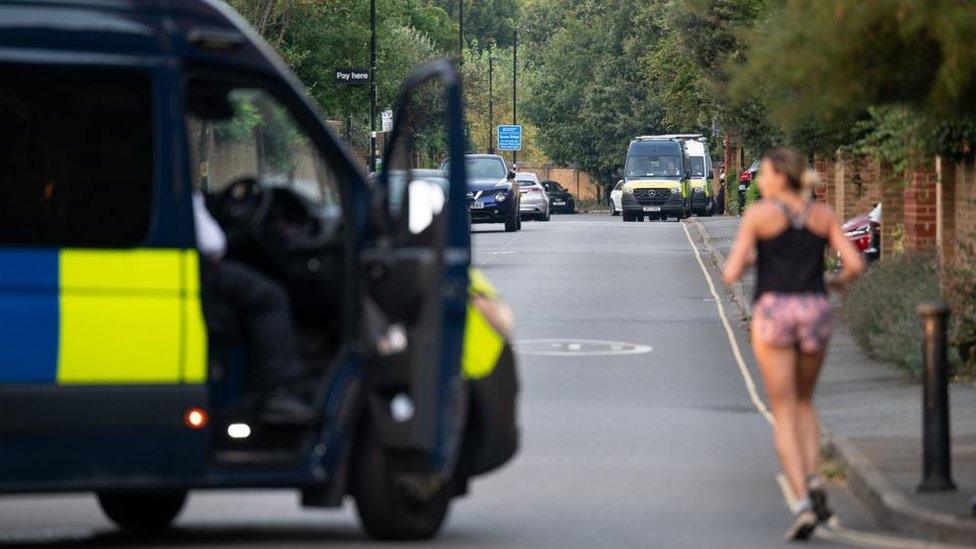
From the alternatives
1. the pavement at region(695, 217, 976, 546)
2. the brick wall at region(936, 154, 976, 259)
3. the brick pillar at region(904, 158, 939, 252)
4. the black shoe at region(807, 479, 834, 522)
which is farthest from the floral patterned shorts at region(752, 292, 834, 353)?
the brick pillar at region(904, 158, 939, 252)

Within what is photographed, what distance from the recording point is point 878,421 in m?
14.9

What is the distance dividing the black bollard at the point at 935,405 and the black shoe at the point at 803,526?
1.47 meters

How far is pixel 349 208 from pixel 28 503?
312cm

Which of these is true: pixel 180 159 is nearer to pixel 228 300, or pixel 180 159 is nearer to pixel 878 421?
pixel 228 300

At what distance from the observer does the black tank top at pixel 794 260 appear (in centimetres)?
1009

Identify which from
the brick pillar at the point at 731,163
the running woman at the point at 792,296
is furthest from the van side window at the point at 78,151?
the brick pillar at the point at 731,163

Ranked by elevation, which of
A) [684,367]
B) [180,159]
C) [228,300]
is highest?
[180,159]

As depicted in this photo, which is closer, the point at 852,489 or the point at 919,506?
the point at 919,506

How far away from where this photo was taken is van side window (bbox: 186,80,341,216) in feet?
30.4

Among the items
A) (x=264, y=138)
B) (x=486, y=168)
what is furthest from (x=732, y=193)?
(x=264, y=138)

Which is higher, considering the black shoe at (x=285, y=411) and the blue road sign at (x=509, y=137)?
the blue road sign at (x=509, y=137)

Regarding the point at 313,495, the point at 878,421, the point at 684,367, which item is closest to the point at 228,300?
the point at 313,495

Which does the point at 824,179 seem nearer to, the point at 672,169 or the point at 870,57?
the point at 870,57

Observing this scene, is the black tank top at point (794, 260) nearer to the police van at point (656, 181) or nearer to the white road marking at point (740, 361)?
the white road marking at point (740, 361)
